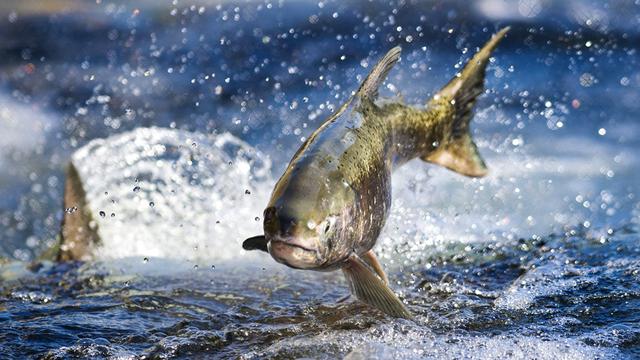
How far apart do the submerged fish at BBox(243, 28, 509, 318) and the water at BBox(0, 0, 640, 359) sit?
0.26 meters

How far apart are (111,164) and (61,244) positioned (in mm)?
2018

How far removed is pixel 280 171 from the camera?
30.7 ft

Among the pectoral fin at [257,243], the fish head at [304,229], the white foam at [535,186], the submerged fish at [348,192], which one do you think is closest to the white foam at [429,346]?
the submerged fish at [348,192]

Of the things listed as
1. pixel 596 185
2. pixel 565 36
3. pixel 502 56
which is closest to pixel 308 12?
pixel 502 56

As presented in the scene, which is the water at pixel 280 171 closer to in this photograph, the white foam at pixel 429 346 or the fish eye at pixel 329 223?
the white foam at pixel 429 346

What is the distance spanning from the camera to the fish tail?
3906mm

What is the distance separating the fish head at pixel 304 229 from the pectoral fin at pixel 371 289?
225 millimetres

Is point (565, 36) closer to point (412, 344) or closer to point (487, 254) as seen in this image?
point (487, 254)

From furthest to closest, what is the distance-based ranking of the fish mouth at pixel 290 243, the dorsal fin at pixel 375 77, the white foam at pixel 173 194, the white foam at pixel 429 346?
the white foam at pixel 173 194 < the dorsal fin at pixel 375 77 < the white foam at pixel 429 346 < the fish mouth at pixel 290 243

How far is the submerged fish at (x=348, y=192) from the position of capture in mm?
2215

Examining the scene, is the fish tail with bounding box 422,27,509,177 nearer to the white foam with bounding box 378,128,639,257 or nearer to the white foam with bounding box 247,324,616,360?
the white foam with bounding box 247,324,616,360

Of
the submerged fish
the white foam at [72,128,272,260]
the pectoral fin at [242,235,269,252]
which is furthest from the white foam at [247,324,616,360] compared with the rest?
the white foam at [72,128,272,260]

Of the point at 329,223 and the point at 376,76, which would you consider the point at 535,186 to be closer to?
the point at 376,76

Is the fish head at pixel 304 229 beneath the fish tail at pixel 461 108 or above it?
beneath
